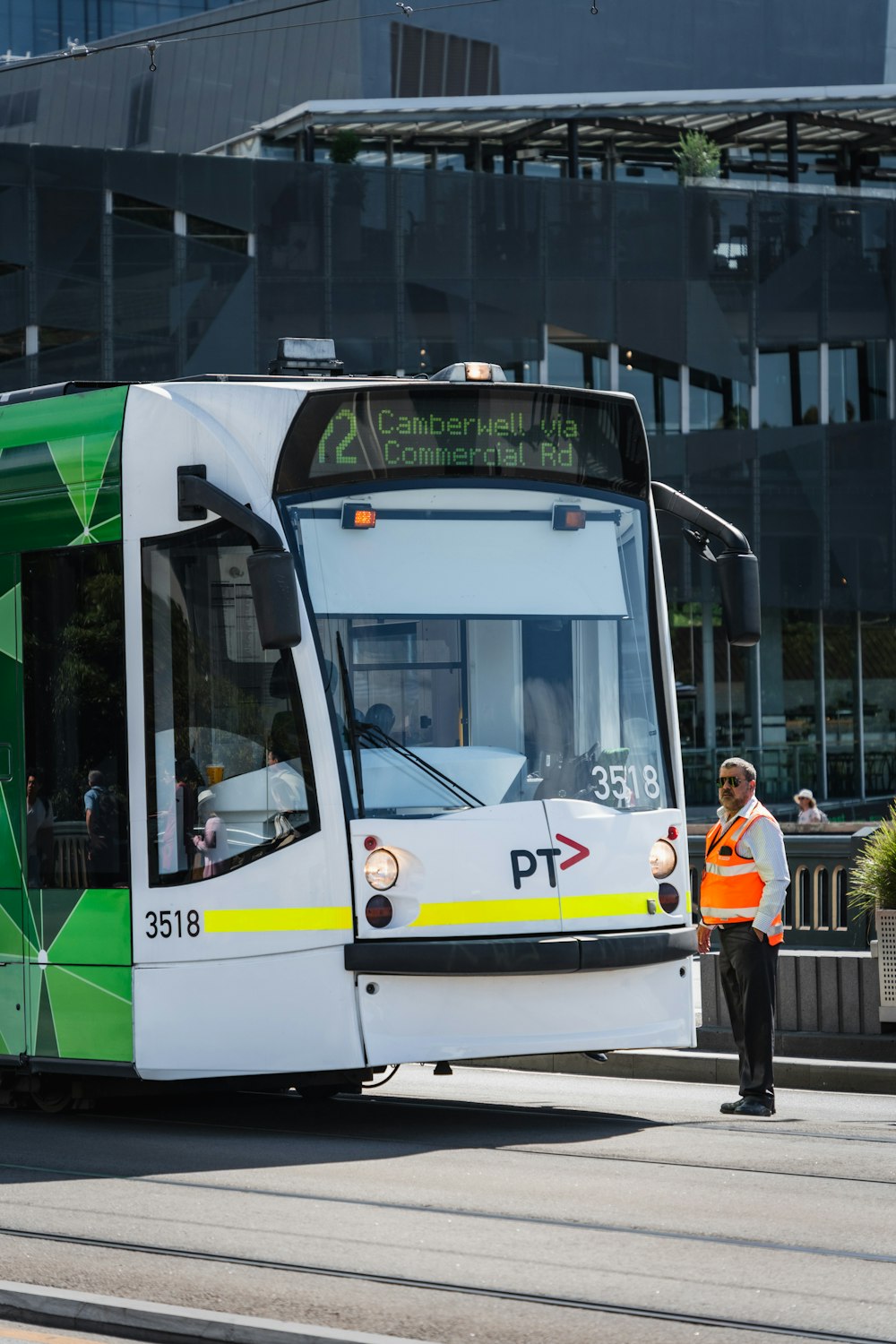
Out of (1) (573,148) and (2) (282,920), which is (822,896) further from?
(1) (573,148)

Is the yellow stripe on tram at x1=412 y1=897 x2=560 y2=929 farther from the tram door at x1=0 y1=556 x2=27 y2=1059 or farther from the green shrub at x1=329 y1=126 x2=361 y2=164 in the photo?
the green shrub at x1=329 y1=126 x2=361 y2=164

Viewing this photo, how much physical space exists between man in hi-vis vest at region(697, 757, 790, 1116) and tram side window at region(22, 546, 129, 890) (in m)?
2.99

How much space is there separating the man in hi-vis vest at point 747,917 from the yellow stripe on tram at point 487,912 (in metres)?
1.20

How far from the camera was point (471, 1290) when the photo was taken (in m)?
6.26

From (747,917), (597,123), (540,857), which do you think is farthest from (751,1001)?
(597,123)

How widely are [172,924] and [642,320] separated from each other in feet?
86.1

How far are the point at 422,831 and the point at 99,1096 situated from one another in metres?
2.99

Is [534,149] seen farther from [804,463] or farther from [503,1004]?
[503,1004]

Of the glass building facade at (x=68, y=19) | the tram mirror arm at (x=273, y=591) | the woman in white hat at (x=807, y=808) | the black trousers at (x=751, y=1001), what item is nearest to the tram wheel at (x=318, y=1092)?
the black trousers at (x=751, y=1001)

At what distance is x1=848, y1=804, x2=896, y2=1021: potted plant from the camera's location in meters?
12.0

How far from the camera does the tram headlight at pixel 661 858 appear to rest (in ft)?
31.2

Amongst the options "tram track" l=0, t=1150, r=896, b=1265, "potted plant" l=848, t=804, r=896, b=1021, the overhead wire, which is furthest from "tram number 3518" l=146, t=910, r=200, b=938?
the overhead wire

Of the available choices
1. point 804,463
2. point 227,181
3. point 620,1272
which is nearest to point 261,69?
point 227,181

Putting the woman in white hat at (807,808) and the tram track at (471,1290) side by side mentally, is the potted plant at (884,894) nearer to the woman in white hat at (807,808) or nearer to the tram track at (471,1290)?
the tram track at (471,1290)
